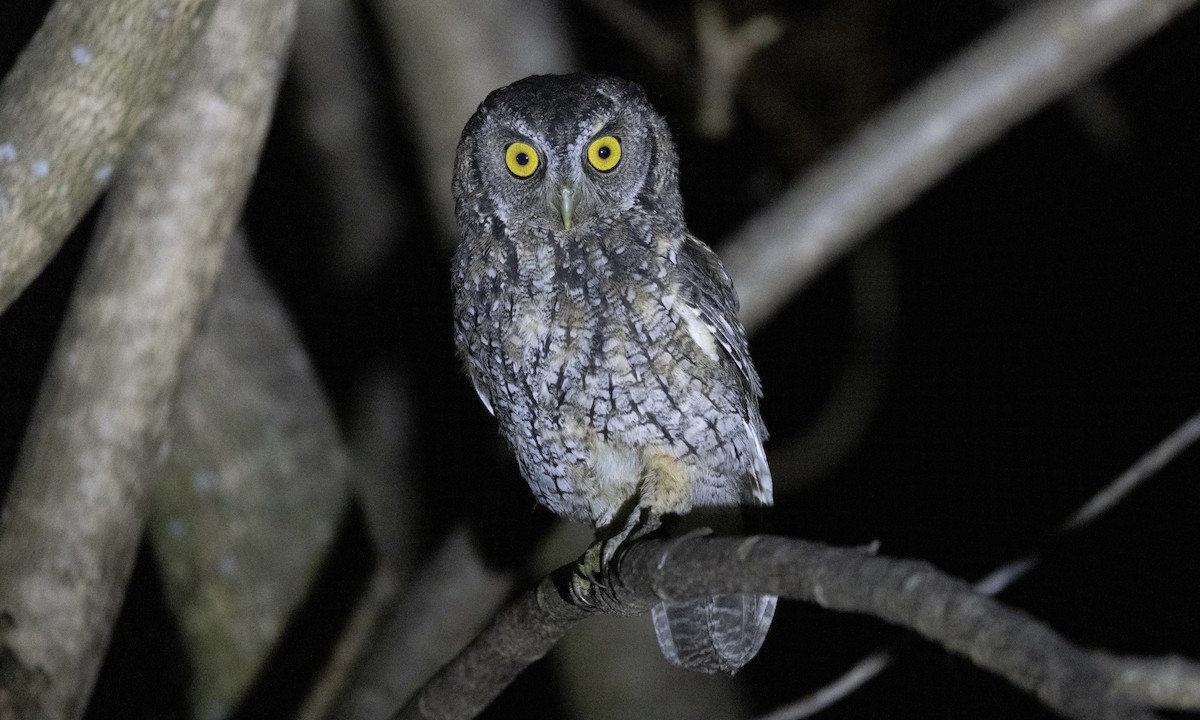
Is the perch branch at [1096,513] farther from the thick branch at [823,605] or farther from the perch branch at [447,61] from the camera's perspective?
the perch branch at [447,61]

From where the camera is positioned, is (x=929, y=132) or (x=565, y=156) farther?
(x=929, y=132)

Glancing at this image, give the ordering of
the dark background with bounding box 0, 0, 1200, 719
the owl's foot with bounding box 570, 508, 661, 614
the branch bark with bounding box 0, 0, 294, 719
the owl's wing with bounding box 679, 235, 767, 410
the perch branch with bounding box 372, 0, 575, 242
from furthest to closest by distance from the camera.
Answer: the dark background with bounding box 0, 0, 1200, 719, the perch branch with bounding box 372, 0, 575, 242, the branch bark with bounding box 0, 0, 294, 719, the owl's wing with bounding box 679, 235, 767, 410, the owl's foot with bounding box 570, 508, 661, 614

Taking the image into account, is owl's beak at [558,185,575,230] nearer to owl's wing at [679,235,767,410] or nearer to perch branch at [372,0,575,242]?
owl's wing at [679,235,767,410]

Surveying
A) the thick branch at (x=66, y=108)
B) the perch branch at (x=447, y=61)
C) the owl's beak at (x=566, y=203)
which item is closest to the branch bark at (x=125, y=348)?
the thick branch at (x=66, y=108)

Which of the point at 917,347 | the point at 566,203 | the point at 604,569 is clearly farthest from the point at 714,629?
the point at 917,347

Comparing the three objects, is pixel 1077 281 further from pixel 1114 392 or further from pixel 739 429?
pixel 739 429

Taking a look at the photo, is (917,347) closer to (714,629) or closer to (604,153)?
(714,629)

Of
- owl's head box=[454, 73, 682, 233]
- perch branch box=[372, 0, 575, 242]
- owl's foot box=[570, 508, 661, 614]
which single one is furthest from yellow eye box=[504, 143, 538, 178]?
perch branch box=[372, 0, 575, 242]
